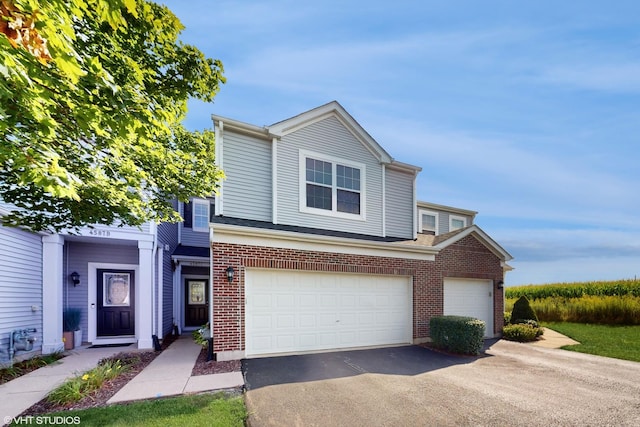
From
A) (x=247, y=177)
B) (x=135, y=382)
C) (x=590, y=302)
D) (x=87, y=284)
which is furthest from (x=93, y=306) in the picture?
(x=590, y=302)

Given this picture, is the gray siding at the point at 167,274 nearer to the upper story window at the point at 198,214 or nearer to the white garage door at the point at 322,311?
the upper story window at the point at 198,214

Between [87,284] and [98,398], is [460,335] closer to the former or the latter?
[98,398]

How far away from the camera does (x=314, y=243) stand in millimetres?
8992

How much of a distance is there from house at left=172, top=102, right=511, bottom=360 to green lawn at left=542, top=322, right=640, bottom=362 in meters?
2.83

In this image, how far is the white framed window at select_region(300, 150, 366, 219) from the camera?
10.5 m

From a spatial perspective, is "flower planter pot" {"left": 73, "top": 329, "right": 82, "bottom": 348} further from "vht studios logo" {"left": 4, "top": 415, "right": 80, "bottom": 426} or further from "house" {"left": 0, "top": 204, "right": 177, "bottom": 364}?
"vht studios logo" {"left": 4, "top": 415, "right": 80, "bottom": 426}

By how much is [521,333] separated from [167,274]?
531 inches

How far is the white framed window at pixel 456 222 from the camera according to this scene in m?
17.3

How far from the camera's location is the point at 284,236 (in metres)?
8.51

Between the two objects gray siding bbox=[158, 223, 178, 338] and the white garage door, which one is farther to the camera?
gray siding bbox=[158, 223, 178, 338]

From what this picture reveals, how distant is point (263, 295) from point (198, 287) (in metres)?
7.14

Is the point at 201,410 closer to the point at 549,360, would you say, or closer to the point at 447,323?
the point at 447,323

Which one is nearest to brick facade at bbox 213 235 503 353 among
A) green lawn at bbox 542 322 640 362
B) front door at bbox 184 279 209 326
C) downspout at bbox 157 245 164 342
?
green lawn at bbox 542 322 640 362

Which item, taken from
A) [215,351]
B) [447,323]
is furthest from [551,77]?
[215,351]
